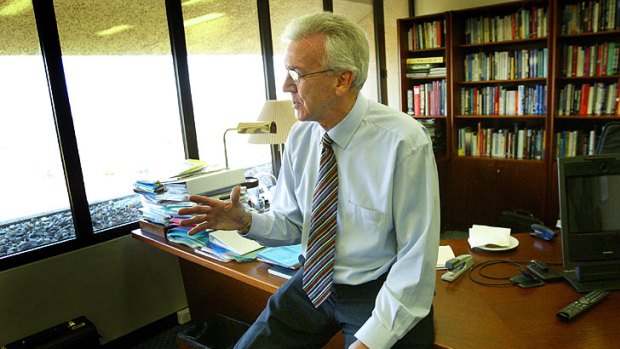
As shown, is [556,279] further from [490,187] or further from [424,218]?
[490,187]

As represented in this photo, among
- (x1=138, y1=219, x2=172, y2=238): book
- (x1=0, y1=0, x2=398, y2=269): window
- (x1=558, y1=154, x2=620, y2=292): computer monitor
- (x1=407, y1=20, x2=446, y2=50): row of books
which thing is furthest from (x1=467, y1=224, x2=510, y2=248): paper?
(x1=407, y1=20, x2=446, y2=50): row of books

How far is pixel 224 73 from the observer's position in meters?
2.95

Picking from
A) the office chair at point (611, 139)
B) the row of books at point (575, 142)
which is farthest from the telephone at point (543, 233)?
the row of books at point (575, 142)

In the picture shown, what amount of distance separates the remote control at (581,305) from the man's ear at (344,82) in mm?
859

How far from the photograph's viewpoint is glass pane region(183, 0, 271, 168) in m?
2.76

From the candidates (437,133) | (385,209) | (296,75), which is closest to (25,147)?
(296,75)

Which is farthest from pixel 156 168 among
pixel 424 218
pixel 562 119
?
pixel 562 119

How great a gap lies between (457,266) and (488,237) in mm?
311

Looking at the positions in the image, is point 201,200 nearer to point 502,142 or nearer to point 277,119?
point 277,119

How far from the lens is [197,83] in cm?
277

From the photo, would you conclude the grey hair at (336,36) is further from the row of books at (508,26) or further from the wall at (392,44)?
the wall at (392,44)

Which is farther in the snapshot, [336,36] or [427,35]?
[427,35]

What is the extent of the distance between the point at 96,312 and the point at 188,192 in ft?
3.27

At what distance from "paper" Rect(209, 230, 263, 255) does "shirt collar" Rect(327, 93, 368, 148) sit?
77 centimetres
